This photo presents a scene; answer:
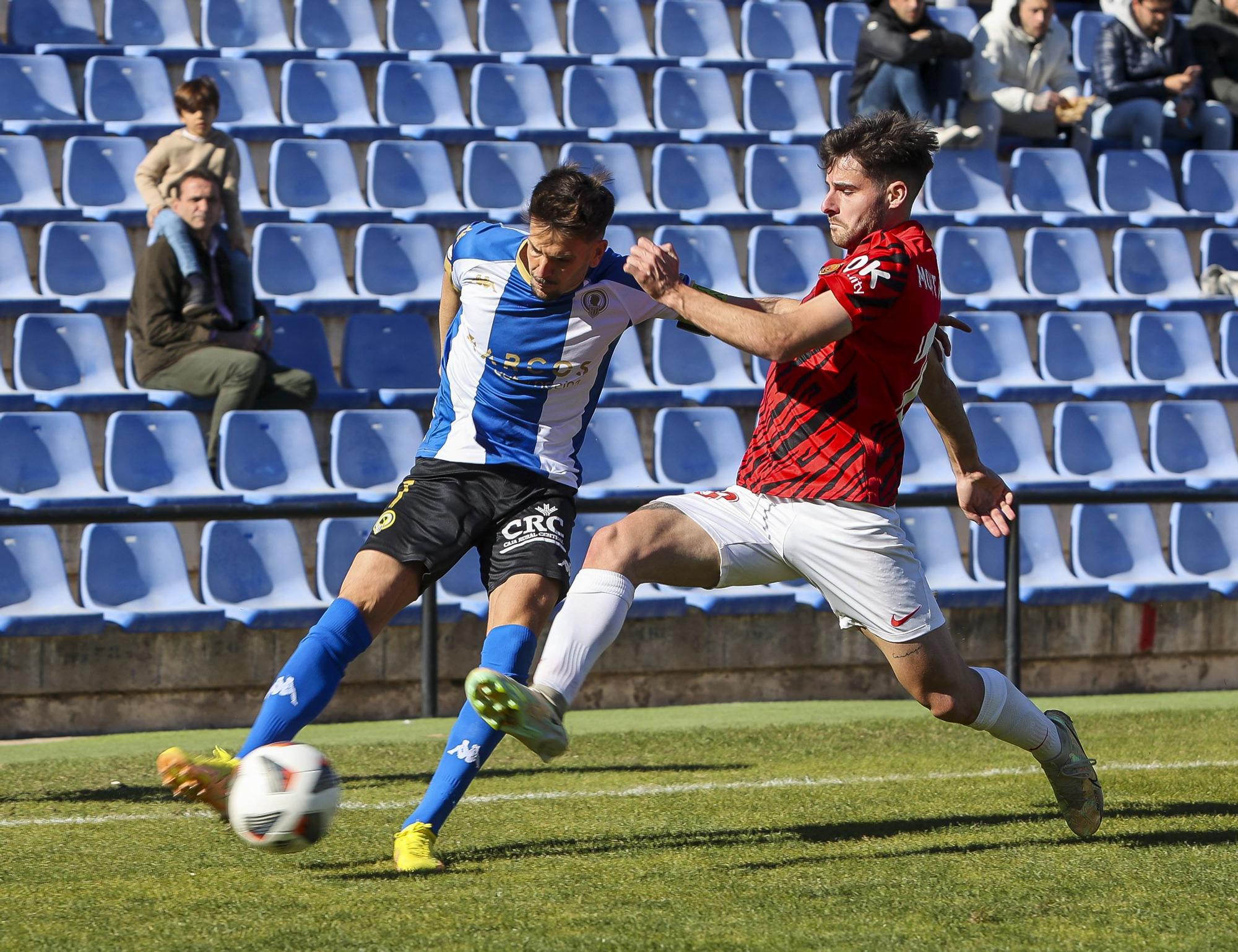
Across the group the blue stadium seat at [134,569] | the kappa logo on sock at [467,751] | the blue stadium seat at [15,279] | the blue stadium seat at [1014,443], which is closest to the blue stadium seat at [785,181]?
the blue stadium seat at [1014,443]

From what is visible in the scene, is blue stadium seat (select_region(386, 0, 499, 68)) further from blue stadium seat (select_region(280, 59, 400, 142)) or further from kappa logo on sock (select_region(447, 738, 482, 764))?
kappa logo on sock (select_region(447, 738, 482, 764))

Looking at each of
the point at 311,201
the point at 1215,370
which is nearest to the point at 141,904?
the point at 311,201

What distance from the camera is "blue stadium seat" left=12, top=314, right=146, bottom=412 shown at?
8.92m

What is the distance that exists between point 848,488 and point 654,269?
857 millimetres

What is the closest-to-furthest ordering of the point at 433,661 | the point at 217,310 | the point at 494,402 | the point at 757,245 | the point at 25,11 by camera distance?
1. the point at 494,402
2. the point at 433,661
3. the point at 217,310
4. the point at 757,245
5. the point at 25,11

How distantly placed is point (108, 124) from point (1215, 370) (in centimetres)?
709

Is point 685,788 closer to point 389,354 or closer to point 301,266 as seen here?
point 389,354

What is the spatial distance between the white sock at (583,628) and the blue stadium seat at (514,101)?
7.47m

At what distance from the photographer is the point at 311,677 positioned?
15.0ft

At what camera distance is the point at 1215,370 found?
10.9m

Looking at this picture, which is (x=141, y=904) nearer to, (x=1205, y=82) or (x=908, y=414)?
(x=908, y=414)

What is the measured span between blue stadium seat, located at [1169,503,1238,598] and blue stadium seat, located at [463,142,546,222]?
4.36 meters

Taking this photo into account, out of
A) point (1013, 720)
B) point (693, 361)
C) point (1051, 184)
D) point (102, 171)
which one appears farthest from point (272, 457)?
point (1051, 184)

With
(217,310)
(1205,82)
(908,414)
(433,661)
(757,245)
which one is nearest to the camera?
(433,661)
